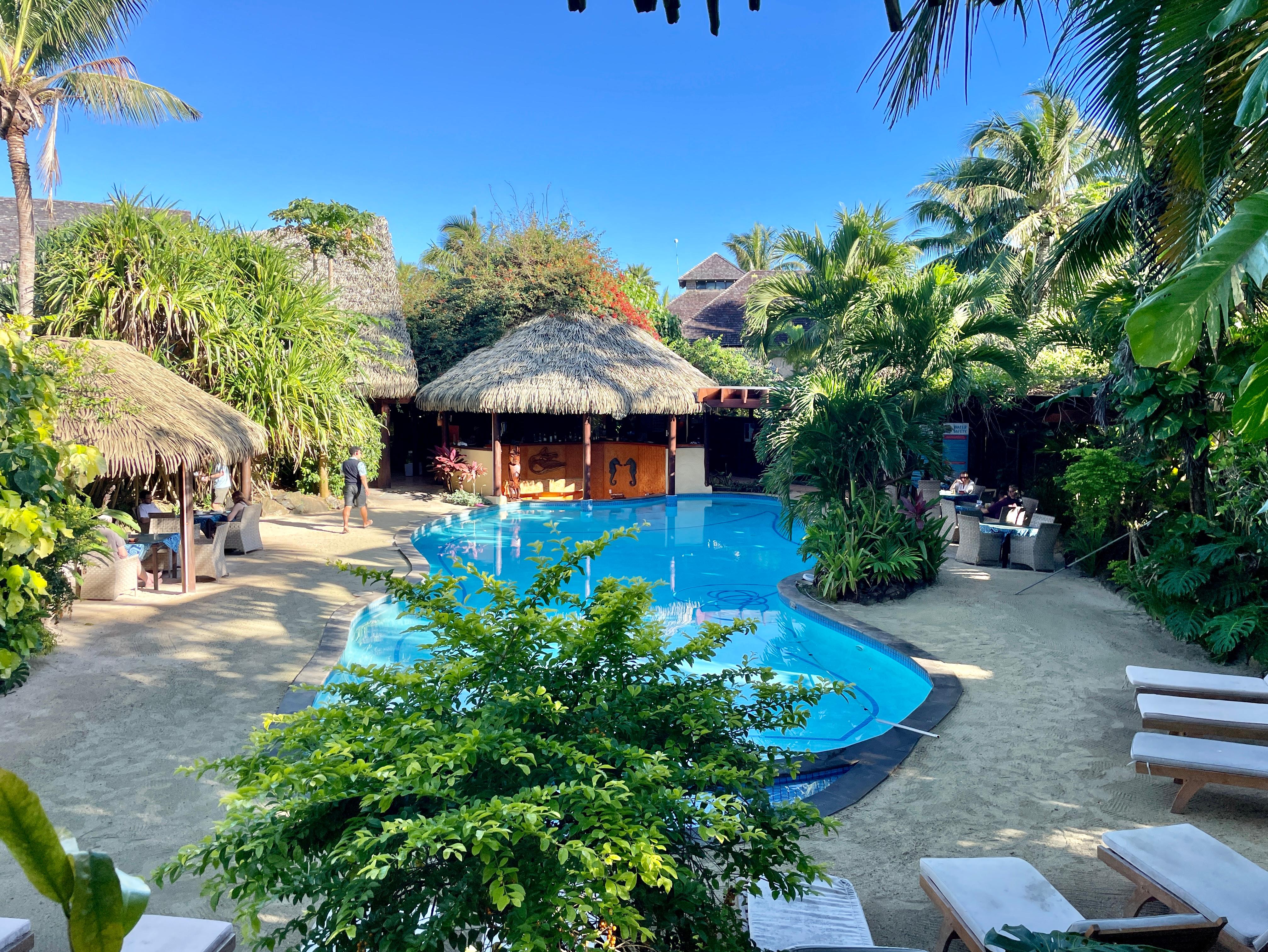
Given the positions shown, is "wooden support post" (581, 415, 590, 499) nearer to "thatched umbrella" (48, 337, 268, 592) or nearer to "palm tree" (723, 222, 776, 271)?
"thatched umbrella" (48, 337, 268, 592)

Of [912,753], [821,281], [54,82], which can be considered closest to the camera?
[912,753]

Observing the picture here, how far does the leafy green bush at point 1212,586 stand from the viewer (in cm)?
606

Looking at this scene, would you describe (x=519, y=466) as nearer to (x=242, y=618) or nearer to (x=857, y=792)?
(x=242, y=618)

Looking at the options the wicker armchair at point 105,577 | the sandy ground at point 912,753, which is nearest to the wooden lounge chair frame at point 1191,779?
the sandy ground at point 912,753

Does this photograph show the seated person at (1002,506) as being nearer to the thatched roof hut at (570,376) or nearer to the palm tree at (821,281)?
the palm tree at (821,281)

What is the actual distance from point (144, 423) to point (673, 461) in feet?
37.7

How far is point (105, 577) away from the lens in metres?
8.05

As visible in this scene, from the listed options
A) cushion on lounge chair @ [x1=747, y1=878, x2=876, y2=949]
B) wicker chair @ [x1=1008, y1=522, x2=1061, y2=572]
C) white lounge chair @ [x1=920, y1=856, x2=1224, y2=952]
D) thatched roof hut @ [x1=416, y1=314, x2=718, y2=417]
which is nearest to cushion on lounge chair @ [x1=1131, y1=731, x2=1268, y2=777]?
white lounge chair @ [x1=920, y1=856, x2=1224, y2=952]

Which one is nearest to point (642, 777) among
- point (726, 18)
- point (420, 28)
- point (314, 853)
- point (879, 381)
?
point (314, 853)

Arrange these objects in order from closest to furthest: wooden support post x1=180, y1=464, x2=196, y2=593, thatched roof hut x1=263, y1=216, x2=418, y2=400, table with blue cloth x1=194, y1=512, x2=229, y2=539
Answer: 1. wooden support post x1=180, y1=464, x2=196, y2=593
2. table with blue cloth x1=194, y1=512, x2=229, y2=539
3. thatched roof hut x1=263, y1=216, x2=418, y2=400

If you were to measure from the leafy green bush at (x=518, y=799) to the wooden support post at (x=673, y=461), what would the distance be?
50.2 ft

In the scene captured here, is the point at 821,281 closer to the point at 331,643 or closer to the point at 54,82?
the point at 331,643

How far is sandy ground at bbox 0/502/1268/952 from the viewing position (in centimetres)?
376

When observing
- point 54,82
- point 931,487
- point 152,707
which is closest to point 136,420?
point 152,707
